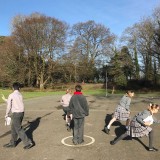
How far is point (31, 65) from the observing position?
5062 centimetres

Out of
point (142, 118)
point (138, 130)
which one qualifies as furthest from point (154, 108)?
point (138, 130)

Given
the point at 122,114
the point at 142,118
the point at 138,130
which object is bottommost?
the point at 138,130

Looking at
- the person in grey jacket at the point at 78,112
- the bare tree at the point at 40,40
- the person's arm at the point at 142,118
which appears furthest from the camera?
the bare tree at the point at 40,40

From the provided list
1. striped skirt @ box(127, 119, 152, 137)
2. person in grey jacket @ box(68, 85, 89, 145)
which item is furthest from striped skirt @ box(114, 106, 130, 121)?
striped skirt @ box(127, 119, 152, 137)

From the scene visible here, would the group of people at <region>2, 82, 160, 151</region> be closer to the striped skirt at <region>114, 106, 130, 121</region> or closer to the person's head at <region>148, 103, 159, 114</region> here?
the person's head at <region>148, 103, 159, 114</region>

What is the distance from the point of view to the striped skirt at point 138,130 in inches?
282

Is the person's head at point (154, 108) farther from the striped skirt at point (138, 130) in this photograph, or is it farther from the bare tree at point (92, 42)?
the bare tree at point (92, 42)

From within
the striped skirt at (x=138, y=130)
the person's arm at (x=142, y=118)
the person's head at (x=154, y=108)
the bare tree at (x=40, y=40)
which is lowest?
the striped skirt at (x=138, y=130)

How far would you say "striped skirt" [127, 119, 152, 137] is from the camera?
7160mm

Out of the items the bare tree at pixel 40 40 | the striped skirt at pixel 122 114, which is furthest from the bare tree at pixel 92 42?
the striped skirt at pixel 122 114

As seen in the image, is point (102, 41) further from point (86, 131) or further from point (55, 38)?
point (86, 131)

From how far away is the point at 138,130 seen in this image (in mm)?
7219

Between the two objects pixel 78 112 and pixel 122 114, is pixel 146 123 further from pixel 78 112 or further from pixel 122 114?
pixel 122 114

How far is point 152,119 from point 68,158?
2426 millimetres
